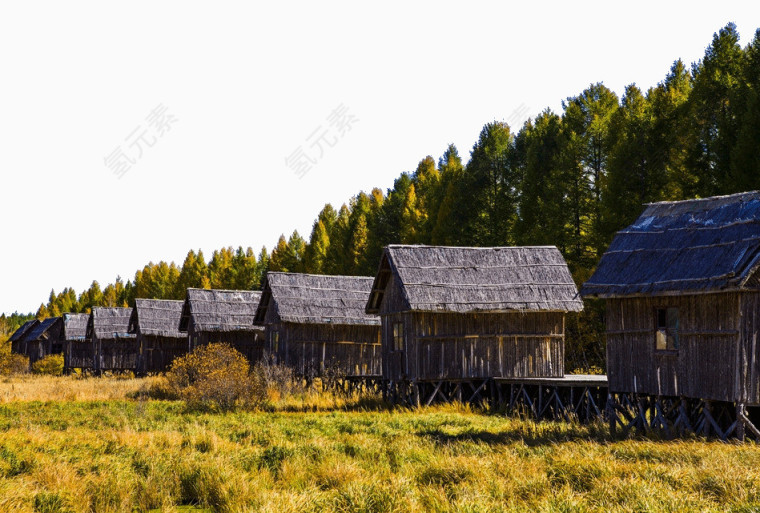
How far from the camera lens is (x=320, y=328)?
3638 cm

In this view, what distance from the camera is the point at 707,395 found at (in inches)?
734

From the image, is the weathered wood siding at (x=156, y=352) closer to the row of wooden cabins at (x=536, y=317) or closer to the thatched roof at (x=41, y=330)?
the row of wooden cabins at (x=536, y=317)

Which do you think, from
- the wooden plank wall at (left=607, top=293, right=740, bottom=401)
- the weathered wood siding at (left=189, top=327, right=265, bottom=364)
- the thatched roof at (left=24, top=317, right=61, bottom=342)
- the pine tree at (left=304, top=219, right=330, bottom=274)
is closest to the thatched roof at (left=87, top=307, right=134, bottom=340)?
the thatched roof at (left=24, top=317, right=61, bottom=342)

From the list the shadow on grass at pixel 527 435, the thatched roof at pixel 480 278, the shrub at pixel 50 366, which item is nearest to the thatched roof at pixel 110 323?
the shrub at pixel 50 366

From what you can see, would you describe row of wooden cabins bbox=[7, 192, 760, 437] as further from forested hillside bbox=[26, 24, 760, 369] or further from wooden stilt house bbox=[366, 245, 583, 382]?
forested hillside bbox=[26, 24, 760, 369]

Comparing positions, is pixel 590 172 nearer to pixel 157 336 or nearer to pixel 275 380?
pixel 275 380

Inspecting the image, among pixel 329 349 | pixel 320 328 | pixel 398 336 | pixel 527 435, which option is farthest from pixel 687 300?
pixel 320 328

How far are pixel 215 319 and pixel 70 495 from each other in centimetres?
3258

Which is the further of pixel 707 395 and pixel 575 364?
pixel 575 364

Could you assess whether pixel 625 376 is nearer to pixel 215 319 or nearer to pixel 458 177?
pixel 215 319

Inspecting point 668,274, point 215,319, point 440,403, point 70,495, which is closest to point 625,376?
point 668,274

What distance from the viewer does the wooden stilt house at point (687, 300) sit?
58.4 feet

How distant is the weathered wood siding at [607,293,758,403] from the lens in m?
17.8

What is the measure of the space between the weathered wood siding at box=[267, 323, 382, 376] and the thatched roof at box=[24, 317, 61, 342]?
152ft
